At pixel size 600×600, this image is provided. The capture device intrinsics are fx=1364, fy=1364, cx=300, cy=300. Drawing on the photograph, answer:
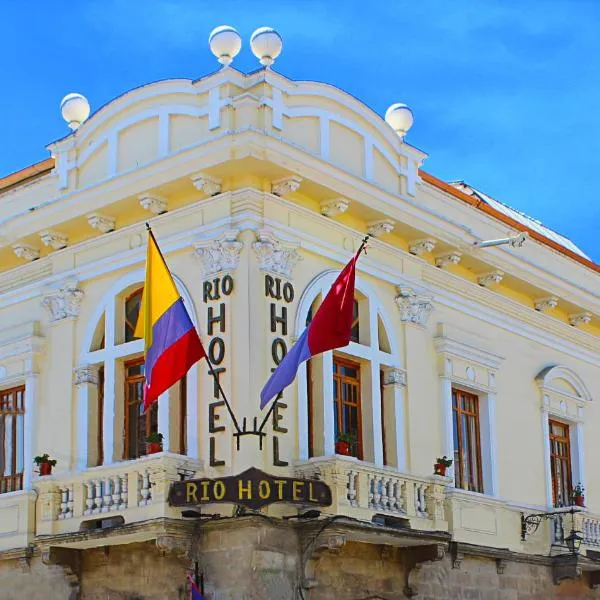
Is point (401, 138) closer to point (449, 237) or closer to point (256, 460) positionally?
point (449, 237)

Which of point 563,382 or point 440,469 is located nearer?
point 440,469

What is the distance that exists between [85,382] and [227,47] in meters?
5.08

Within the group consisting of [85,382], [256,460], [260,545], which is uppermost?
[85,382]

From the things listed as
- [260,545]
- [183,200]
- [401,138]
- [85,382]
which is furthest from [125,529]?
[401,138]

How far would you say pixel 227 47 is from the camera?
18.6 metres

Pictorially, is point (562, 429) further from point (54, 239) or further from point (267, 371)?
point (54, 239)

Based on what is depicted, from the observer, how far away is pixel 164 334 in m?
16.7

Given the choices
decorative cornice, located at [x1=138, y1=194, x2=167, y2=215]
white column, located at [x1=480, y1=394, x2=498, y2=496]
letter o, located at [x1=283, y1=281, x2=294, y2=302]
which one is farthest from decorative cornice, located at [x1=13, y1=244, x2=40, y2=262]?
white column, located at [x1=480, y1=394, x2=498, y2=496]

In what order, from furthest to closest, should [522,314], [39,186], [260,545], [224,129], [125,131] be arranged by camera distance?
[522,314]
[39,186]
[125,131]
[224,129]
[260,545]

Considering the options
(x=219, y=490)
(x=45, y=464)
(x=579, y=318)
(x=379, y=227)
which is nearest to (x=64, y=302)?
(x=45, y=464)

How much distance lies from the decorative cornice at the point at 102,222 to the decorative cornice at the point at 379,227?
3693mm

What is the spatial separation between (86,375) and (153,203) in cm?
264

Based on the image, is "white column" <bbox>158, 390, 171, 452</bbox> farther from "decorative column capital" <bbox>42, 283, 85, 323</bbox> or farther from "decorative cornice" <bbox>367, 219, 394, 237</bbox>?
"decorative cornice" <bbox>367, 219, 394, 237</bbox>

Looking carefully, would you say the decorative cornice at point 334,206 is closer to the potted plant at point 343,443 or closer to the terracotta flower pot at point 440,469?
the potted plant at point 343,443
